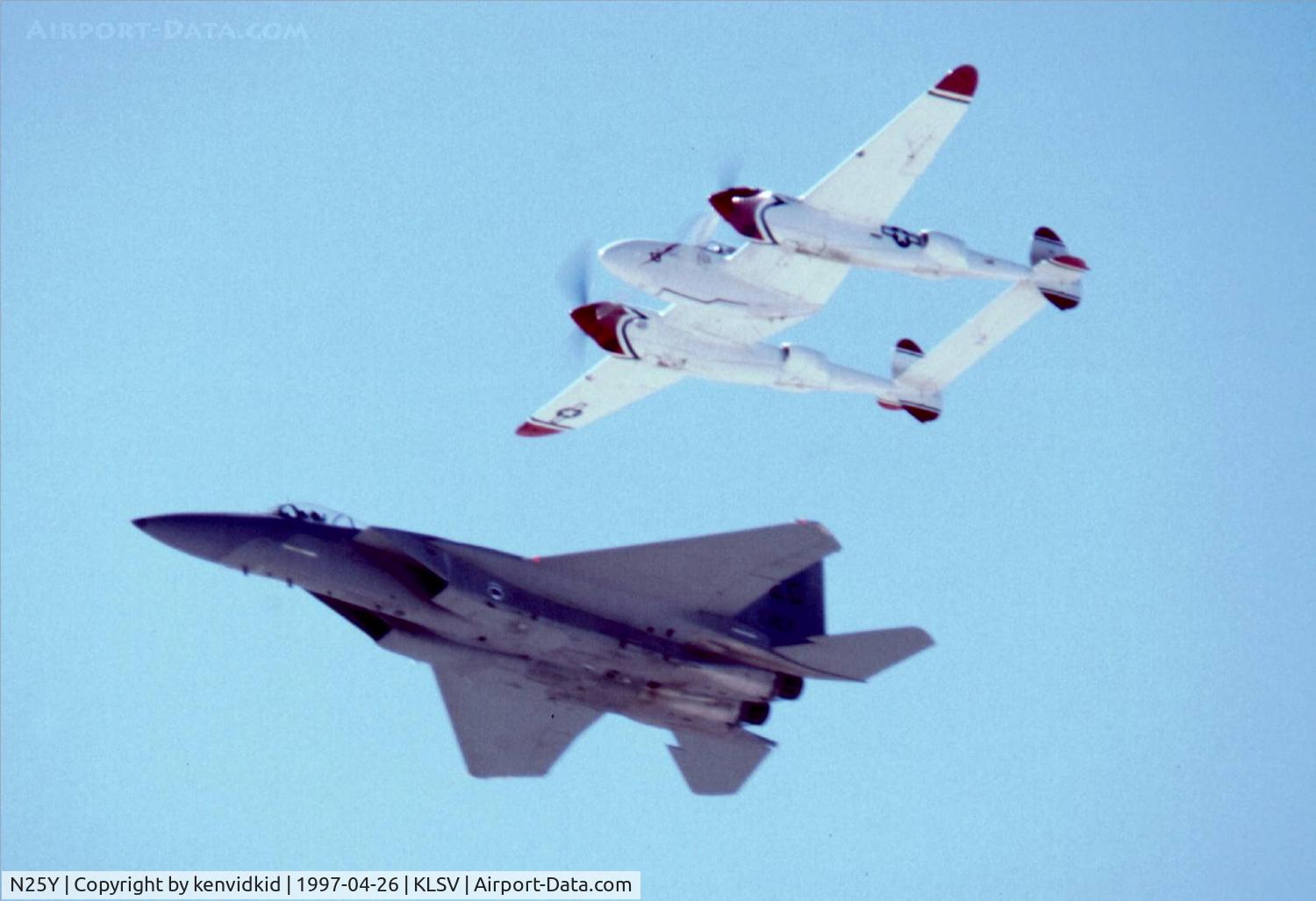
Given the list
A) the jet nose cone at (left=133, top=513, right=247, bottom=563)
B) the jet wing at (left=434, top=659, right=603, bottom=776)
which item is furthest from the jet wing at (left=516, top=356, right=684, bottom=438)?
the jet nose cone at (left=133, top=513, right=247, bottom=563)

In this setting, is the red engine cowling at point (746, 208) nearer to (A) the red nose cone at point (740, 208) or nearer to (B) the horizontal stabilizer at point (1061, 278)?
(A) the red nose cone at point (740, 208)

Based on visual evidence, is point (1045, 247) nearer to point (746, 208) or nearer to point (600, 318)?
point (746, 208)

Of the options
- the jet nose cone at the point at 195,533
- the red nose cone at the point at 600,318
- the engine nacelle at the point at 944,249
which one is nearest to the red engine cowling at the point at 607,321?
the red nose cone at the point at 600,318

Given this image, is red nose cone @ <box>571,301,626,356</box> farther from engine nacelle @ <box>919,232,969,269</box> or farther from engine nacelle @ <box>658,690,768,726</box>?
engine nacelle @ <box>658,690,768,726</box>

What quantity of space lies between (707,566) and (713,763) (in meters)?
3.63

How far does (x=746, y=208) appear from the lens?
29703 millimetres

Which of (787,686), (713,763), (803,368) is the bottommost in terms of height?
(713,763)

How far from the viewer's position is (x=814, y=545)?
1008 inches

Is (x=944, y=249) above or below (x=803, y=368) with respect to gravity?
above

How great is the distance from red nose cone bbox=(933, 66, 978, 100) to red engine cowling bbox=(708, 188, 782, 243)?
3722mm

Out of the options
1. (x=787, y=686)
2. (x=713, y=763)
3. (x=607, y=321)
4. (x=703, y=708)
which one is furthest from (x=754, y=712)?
(x=607, y=321)

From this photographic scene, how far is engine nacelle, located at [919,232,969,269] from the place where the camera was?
3011 cm

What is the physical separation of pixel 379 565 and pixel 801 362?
10963 millimetres

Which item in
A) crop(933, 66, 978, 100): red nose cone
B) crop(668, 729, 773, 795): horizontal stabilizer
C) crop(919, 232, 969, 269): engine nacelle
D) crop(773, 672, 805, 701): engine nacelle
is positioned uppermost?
crop(933, 66, 978, 100): red nose cone
